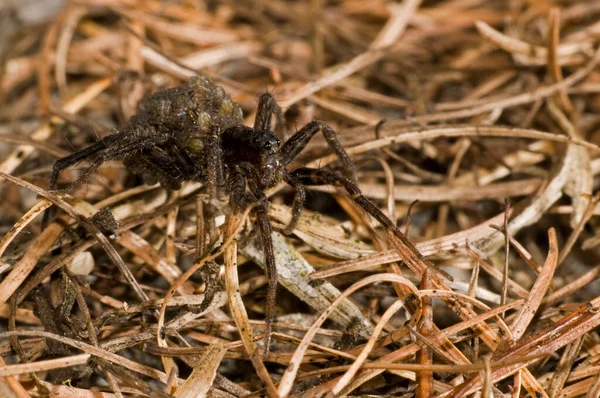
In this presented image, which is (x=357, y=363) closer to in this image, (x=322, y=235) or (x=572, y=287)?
(x=322, y=235)

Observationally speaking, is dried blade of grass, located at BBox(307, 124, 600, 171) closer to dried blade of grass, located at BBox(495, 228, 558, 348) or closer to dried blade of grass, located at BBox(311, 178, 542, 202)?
dried blade of grass, located at BBox(311, 178, 542, 202)

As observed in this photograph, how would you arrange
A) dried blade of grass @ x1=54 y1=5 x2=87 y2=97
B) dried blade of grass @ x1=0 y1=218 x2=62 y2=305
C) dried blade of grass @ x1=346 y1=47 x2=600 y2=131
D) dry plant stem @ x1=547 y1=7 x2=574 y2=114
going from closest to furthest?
1. dried blade of grass @ x1=0 y1=218 x2=62 y2=305
2. dried blade of grass @ x1=346 y1=47 x2=600 y2=131
3. dry plant stem @ x1=547 y1=7 x2=574 y2=114
4. dried blade of grass @ x1=54 y1=5 x2=87 y2=97

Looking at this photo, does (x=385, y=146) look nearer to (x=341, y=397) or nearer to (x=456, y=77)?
(x=456, y=77)

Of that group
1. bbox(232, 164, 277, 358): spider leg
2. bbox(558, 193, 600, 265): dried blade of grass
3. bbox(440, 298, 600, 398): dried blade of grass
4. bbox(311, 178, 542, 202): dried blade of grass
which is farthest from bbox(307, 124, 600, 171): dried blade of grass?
bbox(440, 298, 600, 398): dried blade of grass

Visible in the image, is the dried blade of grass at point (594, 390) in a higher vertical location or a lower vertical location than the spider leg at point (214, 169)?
lower

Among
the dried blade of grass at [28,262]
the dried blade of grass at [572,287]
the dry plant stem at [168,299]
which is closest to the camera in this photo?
the dry plant stem at [168,299]

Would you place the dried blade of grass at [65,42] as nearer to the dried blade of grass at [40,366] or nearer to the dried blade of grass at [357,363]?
the dried blade of grass at [40,366]

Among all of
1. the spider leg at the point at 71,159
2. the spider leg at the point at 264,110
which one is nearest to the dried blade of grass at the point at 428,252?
the spider leg at the point at 264,110

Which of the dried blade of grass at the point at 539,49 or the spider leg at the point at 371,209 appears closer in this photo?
the spider leg at the point at 371,209
